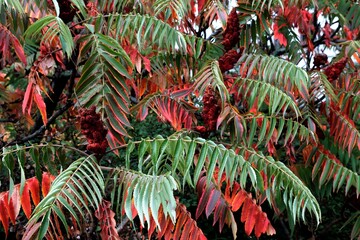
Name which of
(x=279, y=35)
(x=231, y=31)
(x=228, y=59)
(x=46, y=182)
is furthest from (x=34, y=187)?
(x=279, y=35)

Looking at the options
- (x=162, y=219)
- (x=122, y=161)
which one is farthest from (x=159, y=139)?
(x=122, y=161)

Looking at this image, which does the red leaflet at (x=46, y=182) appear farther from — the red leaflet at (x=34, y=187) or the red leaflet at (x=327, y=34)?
the red leaflet at (x=327, y=34)

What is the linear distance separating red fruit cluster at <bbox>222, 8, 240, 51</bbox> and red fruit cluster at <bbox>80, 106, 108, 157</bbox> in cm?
113

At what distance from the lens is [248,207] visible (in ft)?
9.41

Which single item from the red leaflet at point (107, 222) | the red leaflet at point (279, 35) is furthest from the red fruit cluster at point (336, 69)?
the red leaflet at point (107, 222)

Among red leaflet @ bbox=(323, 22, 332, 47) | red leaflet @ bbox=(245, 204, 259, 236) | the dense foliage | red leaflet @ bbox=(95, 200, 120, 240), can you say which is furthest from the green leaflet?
red leaflet @ bbox=(323, 22, 332, 47)

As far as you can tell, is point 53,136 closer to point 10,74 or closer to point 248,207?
point 10,74

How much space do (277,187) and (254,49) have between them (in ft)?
5.67

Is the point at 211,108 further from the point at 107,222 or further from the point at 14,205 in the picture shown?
the point at 14,205

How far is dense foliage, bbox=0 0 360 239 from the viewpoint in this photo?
2.30m

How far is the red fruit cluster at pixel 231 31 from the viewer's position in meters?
3.34

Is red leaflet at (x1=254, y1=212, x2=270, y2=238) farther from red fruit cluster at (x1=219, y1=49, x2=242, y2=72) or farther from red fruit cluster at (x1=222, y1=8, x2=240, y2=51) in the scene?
red fruit cluster at (x1=222, y1=8, x2=240, y2=51)

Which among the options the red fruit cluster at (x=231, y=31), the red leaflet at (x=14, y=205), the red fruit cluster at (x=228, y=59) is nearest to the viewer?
the red leaflet at (x=14, y=205)

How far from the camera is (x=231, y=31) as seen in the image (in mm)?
3381
